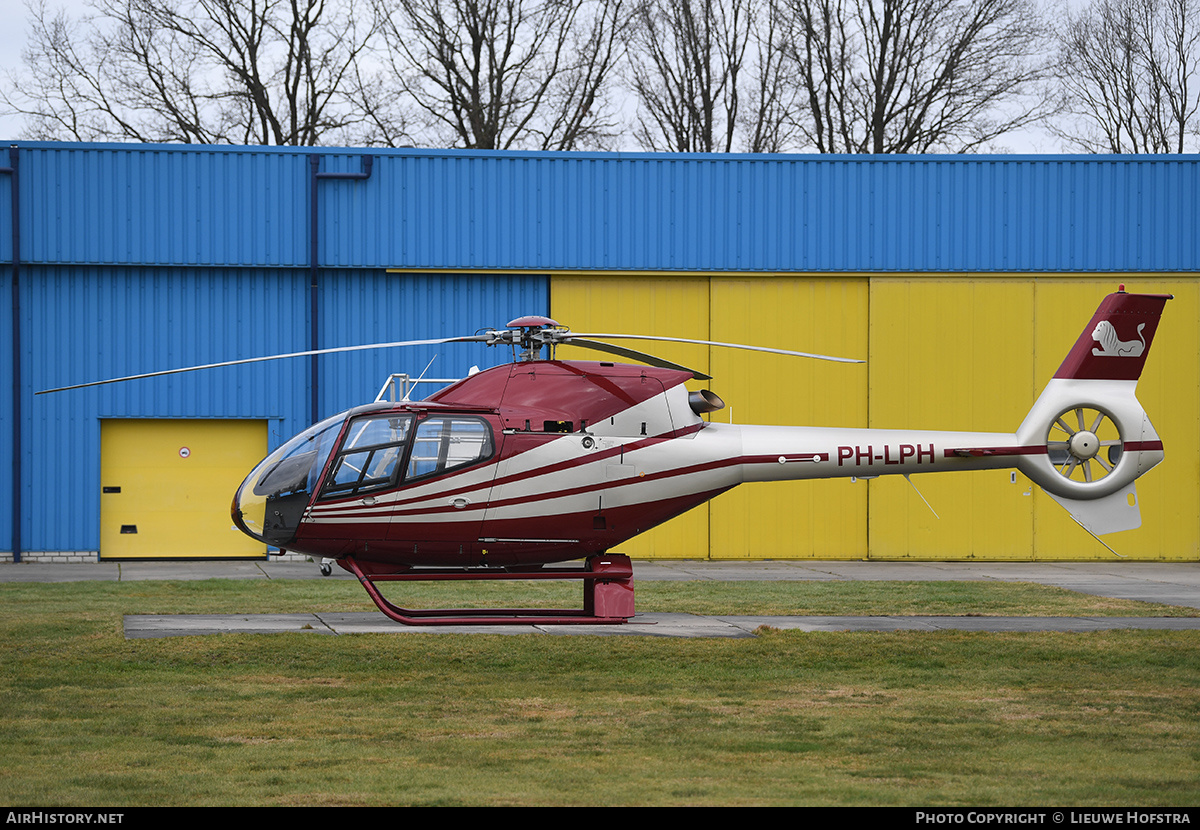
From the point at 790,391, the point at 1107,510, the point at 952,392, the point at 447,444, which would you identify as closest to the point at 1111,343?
the point at 1107,510

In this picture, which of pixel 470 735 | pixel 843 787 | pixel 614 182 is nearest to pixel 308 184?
pixel 614 182

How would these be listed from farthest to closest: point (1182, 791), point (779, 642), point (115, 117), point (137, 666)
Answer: point (115, 117) → point (779, 642) → point (137, 666) → point (1182, 791)

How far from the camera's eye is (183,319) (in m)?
24.4

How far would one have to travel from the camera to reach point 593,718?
411 inches

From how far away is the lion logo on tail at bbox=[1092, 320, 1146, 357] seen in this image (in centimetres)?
1464

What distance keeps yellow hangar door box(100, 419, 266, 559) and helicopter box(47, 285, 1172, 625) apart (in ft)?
36.0

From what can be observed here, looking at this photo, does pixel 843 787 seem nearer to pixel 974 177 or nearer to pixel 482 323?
pixel 482 323

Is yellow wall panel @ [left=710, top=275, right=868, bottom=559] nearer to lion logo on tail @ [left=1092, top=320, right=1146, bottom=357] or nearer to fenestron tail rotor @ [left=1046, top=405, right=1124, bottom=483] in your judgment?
fenestron tail rotor @ [left=1046, top=405, right=1124, bottom=483]

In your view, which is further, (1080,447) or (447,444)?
(1080,447)

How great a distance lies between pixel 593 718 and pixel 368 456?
14.2 ft

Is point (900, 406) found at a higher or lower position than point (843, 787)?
higher

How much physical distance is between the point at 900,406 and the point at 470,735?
1762 centimetres

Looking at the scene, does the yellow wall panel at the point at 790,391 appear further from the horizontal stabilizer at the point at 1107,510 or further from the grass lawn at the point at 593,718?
the horizontal stabilizer at the point at 1107,510

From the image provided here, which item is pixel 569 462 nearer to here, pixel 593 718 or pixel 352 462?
pixel 352 462
